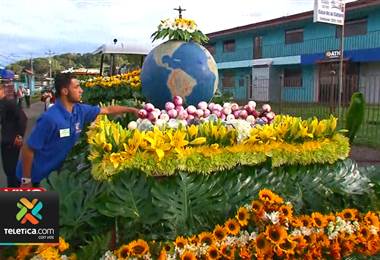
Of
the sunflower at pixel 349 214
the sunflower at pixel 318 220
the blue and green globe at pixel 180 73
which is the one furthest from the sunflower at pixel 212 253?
the blue and green globe at pixel 180 73

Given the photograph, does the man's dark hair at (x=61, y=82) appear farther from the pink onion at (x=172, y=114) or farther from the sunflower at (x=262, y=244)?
the sunflower at (x=262, y=244)

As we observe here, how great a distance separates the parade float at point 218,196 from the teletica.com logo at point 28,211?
1.95ft

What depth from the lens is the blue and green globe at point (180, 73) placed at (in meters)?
5.55

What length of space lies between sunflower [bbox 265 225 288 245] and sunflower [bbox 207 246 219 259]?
0.32m

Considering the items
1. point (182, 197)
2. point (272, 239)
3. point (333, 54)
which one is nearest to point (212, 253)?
point (272, 239)

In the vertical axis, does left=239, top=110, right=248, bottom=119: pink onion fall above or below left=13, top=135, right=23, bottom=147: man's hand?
above

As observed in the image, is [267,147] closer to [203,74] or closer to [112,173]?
[112,173]

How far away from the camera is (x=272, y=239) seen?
2789 mm

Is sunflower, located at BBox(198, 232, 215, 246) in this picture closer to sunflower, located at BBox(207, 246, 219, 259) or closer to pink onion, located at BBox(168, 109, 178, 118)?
sunflower, located at BBox(207, 246, 219, 259)

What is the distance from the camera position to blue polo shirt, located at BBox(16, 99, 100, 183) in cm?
390

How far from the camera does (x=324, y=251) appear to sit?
2.98 meters

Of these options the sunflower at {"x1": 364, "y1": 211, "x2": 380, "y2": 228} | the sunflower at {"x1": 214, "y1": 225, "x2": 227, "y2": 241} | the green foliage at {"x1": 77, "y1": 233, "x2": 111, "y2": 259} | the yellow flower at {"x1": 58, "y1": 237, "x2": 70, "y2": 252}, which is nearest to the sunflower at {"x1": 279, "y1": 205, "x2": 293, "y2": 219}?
the sunflower at {"x1": 214, "y1": 225, "x2": 227, "y2": 241}

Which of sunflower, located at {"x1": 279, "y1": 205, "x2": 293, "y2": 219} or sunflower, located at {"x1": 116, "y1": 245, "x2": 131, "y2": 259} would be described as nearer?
sunflower, located at {"x1": 116, "y1": 245, "x2": 131, "y2": 259}

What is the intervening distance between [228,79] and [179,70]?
1240 inches
